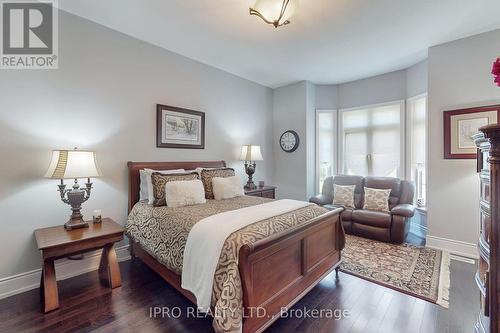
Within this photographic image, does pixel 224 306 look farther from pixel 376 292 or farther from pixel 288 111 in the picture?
pixel 288 111

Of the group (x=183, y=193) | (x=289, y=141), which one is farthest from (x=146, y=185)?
(x=289, y=141)

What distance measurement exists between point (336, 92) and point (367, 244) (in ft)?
10.6

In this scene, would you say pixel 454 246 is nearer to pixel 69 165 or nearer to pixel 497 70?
pixel 497 70

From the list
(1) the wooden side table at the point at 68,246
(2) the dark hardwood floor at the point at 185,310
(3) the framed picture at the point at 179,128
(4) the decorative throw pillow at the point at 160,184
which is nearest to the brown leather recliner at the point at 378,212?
(2) the dark hardwood floor at the point at 185,310

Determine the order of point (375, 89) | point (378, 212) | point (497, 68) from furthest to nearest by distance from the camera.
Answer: point (375, 89) → point (378, 212) → point (497, 68)

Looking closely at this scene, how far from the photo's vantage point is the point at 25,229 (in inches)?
91.0

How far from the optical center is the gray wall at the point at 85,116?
225cm

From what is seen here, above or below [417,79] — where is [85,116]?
below

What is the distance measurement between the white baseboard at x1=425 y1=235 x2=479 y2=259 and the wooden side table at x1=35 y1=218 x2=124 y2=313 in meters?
4.15

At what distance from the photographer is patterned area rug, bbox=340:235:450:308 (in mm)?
2287

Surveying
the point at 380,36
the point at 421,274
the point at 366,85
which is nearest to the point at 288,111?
the point at 366,85

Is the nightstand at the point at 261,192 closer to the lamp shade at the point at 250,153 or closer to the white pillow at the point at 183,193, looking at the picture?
the lamp shade at the point at 250,153

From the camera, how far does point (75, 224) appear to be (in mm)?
2355

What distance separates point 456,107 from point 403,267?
2.30 metres
